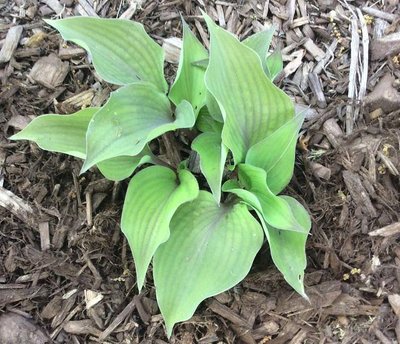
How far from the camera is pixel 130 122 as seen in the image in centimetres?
150

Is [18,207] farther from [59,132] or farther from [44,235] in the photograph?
[59,132]

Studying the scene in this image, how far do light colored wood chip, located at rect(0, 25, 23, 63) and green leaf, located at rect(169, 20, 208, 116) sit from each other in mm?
645

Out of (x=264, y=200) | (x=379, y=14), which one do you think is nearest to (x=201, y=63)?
(x=264, y=200)

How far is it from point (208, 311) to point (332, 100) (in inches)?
31.6

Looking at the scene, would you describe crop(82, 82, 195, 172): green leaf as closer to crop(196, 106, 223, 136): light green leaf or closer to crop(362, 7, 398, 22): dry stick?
crop(196, 106, 223, 136): light green leaf

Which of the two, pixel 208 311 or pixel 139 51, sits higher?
pixel 139 51

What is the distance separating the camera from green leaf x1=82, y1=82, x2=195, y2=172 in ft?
4.56

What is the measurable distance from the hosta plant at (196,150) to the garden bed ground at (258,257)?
0.20 meters

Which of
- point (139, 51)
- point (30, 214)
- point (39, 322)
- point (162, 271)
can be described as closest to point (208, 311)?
point (162, 271)

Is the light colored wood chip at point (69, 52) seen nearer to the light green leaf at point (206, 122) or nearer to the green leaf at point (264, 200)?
the light green leaf at point (206, 122)

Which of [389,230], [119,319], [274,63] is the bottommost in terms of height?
[119,319]

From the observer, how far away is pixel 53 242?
5.83 feet

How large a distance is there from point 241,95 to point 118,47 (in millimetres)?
373

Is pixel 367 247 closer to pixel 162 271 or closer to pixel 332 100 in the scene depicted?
pixel 332 100
